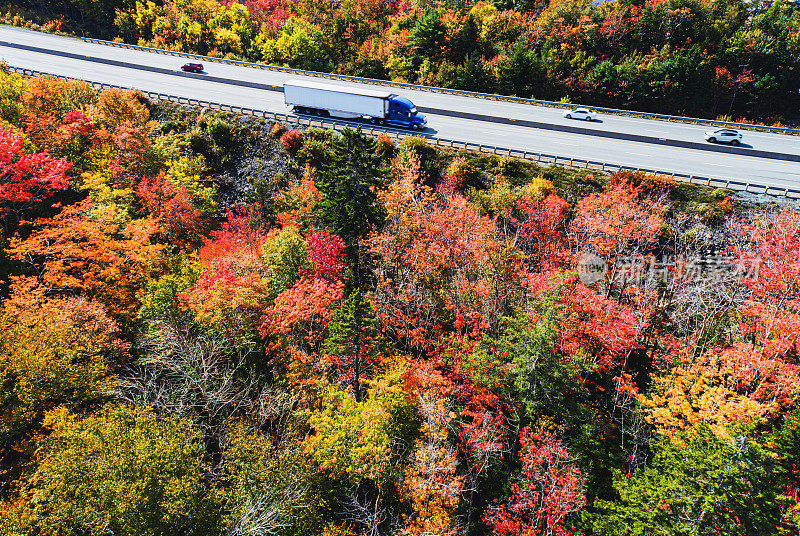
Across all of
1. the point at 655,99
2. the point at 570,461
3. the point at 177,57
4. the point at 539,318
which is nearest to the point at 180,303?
the point at 539,318

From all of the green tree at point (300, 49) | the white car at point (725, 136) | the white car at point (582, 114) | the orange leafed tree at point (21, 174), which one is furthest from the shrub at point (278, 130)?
the white car at point (725, 136)

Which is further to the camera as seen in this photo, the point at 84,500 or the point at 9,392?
the point at 9,392

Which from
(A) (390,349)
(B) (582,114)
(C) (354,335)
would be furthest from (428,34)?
(C) (354,335)

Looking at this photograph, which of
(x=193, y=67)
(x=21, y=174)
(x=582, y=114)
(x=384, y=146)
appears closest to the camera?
(x=21, y=174)

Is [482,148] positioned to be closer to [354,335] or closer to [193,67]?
[354,335]

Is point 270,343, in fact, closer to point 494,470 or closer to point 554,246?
point 494,470

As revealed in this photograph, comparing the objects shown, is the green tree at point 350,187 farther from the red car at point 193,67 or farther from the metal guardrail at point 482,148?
the red car at point 193,67

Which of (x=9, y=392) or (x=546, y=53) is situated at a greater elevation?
(x=546, y=53)
